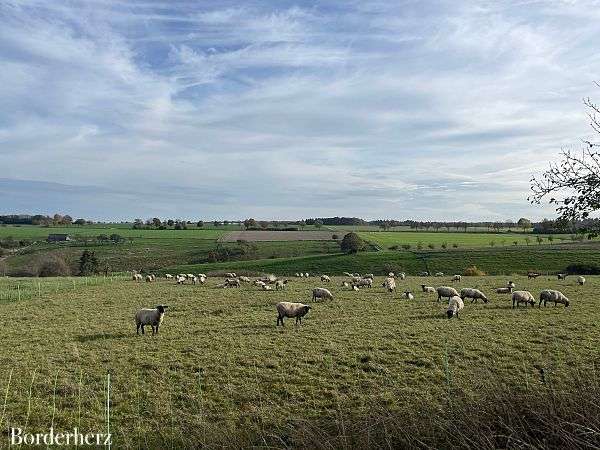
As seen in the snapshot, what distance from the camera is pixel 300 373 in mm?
14555

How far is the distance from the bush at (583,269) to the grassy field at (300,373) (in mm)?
41594

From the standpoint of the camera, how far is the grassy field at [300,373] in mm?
6539

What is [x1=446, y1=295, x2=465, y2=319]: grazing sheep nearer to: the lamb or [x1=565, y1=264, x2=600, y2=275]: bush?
the lamb

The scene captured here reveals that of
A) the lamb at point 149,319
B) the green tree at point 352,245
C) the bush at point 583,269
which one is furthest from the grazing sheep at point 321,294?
the green tree at point 352,245

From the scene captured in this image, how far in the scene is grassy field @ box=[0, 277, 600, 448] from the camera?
21.5ft

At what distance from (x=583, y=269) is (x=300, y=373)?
65823 mm

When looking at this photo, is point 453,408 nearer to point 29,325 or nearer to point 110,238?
point 29,325

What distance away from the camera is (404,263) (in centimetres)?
7662

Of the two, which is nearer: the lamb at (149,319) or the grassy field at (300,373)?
the grassy field at (300,373)

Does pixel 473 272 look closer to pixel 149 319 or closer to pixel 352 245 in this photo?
pixel 352 245

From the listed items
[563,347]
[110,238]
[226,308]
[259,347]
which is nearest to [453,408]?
[259,347]

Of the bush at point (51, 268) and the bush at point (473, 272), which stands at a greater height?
the bush at point (473, 272)

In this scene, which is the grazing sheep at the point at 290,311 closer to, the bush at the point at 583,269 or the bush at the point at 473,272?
the bush at the point at 473,272

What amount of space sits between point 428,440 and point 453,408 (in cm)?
87
